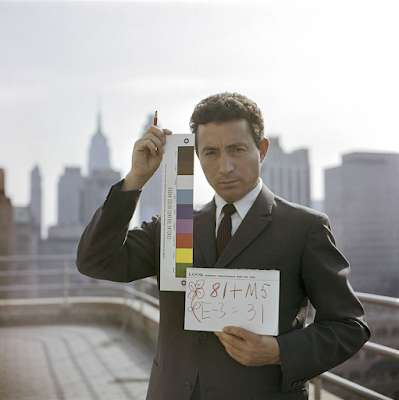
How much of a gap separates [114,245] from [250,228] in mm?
320

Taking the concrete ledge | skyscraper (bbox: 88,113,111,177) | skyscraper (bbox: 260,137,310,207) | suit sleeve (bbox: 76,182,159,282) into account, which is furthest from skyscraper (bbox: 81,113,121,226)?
suit sleeve (bbox: 76,182,159,282)

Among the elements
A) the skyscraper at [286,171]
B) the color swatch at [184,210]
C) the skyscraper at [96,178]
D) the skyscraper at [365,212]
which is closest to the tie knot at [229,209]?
the color swatch at [184,210]

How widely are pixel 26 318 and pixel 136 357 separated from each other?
217cm

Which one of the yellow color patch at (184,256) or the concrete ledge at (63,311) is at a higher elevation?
the yellow color patch at (184,256)

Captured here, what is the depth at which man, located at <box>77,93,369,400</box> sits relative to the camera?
32.9 inches

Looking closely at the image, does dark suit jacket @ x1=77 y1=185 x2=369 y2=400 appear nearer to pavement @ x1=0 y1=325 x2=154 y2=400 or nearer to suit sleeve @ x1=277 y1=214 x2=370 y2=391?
suit sleeve @ x1=277 y1=214 x2=370 y2=391

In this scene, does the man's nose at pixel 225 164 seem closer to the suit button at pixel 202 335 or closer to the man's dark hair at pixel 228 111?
the man's dark hair at pixel 228 111

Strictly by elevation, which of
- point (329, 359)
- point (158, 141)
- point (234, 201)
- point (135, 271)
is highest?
point (158, 141)

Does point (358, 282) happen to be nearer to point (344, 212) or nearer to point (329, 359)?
point (344, 212)

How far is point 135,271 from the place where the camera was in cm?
104

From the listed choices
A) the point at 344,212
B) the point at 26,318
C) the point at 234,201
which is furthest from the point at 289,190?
the point at 234,201

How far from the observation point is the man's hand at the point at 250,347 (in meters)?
0.79

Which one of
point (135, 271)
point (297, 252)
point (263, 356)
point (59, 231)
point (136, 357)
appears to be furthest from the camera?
point (59, 231)

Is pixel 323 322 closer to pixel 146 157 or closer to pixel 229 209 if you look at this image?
pixel 229 209
